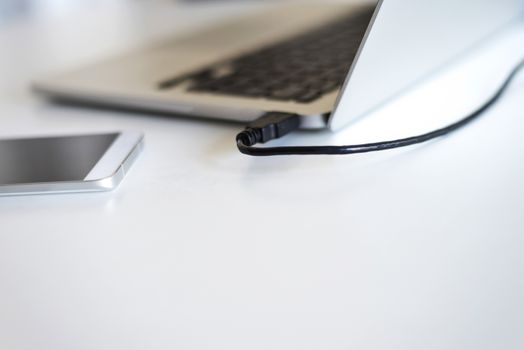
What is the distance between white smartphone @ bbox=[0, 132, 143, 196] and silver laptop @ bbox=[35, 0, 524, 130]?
90 mm

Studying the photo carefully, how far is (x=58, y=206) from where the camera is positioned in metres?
0.44

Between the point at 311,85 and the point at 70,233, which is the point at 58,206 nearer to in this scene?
the point at 70,233

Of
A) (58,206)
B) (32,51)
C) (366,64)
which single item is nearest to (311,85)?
(366,64)

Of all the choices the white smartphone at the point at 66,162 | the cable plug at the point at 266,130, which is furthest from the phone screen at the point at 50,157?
the cable plug at the point at 266,130

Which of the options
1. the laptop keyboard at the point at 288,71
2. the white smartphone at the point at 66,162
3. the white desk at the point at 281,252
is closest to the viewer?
the white desk at the point at 281,252

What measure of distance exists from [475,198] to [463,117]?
148 mm

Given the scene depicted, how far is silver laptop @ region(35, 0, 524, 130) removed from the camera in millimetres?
469

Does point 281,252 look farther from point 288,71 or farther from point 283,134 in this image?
point 288,71

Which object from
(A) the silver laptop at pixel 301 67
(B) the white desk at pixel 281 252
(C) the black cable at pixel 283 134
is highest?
(A) the silver laptop at pixel 301 67

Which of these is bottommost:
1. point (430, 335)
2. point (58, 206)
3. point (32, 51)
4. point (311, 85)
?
point (430, 335)

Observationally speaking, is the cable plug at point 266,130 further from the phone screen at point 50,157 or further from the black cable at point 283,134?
the phone screen at point 50,157

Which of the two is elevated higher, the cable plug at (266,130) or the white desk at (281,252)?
the cable plug at (266,130)

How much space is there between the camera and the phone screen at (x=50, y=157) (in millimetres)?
459

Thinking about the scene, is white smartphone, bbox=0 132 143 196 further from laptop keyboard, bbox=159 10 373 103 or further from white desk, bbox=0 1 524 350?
laptop keyboard, bbox=159 10 373 103
